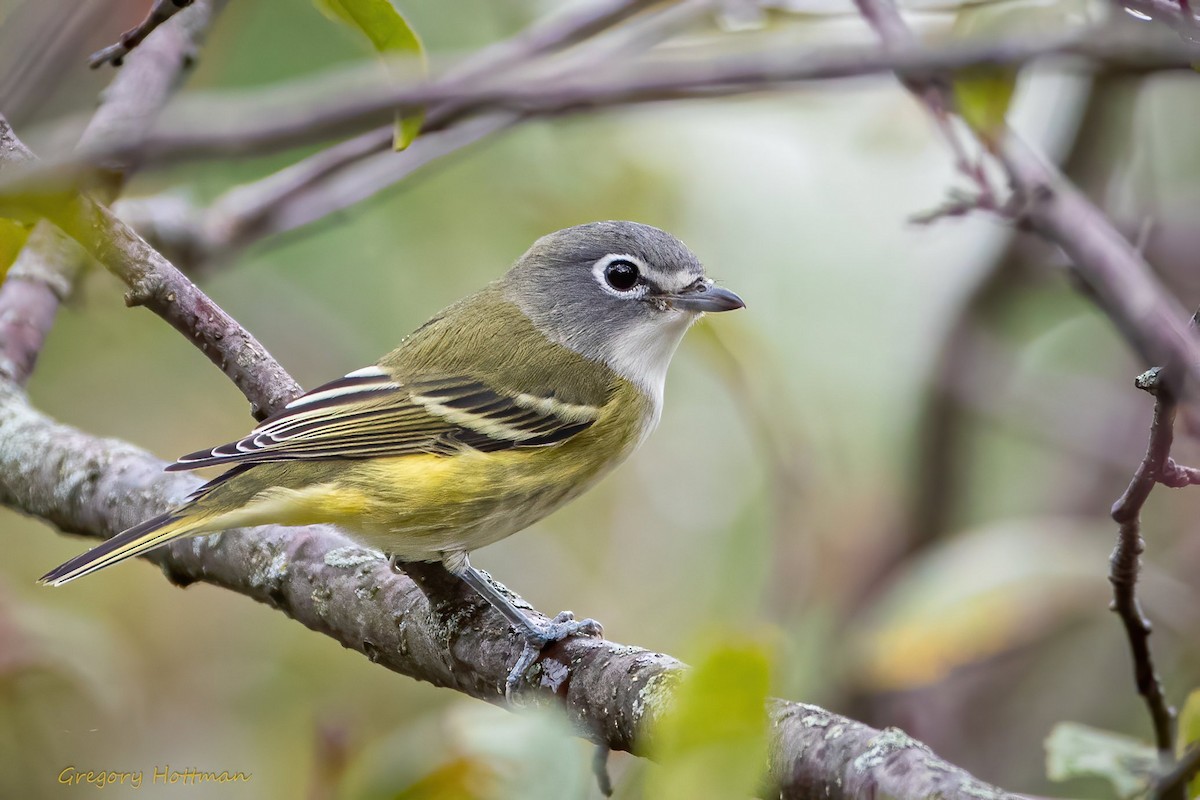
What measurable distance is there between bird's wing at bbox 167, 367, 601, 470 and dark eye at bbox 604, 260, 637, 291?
528 mm

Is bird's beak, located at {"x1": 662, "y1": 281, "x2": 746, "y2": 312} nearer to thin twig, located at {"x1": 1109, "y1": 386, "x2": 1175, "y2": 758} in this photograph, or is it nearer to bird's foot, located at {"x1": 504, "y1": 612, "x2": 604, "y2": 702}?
bird's foot, located at {"x1": 504, "y1": 612, "x2": 604, "y2": 702}

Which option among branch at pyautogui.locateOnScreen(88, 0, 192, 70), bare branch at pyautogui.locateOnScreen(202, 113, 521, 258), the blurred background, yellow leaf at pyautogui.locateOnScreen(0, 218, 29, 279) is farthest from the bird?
branch at pyautogui.locateOnScreen(88, 0, 192, 70)

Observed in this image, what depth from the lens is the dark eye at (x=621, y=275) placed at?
3.52 m

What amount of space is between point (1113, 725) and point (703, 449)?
204 cm

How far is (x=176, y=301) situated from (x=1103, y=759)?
2147mm

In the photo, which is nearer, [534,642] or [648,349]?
[534,642]

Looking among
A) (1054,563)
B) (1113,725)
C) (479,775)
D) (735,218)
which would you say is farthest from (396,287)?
(479,775)

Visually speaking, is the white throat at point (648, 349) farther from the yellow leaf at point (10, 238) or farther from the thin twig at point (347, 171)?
the yellow leaf at point (10, 238)

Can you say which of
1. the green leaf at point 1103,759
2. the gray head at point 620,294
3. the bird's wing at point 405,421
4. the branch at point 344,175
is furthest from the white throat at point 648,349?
the green leaf at point 1103,759

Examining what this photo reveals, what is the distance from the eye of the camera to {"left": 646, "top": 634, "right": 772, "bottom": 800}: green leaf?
123 cm

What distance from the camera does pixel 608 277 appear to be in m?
3.56

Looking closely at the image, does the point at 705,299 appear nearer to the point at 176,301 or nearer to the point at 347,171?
the point at 347,171

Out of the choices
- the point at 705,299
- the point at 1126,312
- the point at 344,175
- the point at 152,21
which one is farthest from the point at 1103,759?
the point at 344,175

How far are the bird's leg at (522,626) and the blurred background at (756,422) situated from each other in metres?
0.94
